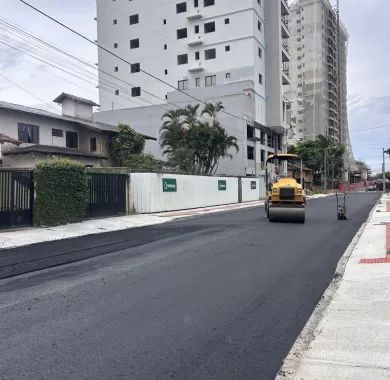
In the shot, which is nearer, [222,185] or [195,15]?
[222,185]

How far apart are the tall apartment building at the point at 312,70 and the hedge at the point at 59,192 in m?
107

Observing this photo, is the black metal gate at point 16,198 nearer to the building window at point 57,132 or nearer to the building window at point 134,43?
the building window at point 57,132

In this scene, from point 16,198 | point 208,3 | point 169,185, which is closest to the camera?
point 16,198

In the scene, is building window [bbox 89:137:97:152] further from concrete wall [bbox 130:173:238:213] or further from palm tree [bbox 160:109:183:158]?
concrete wall [bbox 130:173:238:213]

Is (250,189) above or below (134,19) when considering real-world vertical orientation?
below

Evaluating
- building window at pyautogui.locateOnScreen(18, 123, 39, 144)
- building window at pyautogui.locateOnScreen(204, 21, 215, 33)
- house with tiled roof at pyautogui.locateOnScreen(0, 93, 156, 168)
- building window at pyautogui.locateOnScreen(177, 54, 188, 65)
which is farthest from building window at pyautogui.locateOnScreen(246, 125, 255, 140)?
building window at pyautogui.locateOnScreen(18, 123, 39, 144)

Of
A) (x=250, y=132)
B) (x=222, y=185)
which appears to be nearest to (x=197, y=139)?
(x=222, y=185)

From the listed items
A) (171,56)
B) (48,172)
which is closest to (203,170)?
(171,56)

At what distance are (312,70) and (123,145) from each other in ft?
320

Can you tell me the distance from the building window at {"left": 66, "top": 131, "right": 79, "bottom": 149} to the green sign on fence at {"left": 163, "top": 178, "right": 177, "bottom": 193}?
12.5 metres

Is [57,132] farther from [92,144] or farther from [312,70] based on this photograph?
[312,70]

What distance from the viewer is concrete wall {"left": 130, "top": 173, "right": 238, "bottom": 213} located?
2556 cm

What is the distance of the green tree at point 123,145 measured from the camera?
39.4 metres

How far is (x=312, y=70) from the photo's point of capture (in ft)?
409
